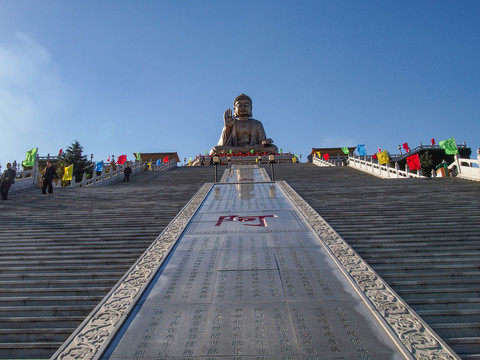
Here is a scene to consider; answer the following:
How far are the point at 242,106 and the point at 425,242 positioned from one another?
26141 millimetres

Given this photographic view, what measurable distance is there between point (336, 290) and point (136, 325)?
2084mm

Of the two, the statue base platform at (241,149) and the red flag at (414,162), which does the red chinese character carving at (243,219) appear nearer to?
the red flag at (414,162)

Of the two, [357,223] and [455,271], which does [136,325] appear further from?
[357,223]

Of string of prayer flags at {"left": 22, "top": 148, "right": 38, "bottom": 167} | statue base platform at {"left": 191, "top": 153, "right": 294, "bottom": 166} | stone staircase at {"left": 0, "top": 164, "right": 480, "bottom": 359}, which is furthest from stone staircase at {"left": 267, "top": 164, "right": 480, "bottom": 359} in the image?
statue base platform at {"left": 191, "top": 153, "right": 294, "bottom": 166}

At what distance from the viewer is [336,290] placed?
4055mm

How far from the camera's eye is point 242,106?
101 ft

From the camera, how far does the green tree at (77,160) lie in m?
27.4

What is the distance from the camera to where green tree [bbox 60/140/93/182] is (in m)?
27.4

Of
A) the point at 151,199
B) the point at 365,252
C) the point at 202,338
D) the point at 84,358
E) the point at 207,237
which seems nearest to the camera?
the point at 84,358

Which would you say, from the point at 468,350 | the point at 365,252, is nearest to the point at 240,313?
the point at 468,350

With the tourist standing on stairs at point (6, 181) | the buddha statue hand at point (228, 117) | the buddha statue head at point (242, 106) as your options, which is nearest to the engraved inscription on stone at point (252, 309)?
the tourist standing on stairs at point (6, 181)

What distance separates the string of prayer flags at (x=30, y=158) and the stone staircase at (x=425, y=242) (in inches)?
368

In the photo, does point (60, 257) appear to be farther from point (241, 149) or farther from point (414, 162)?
point (241, 149)

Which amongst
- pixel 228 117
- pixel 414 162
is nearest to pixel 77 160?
pixel 228 117
